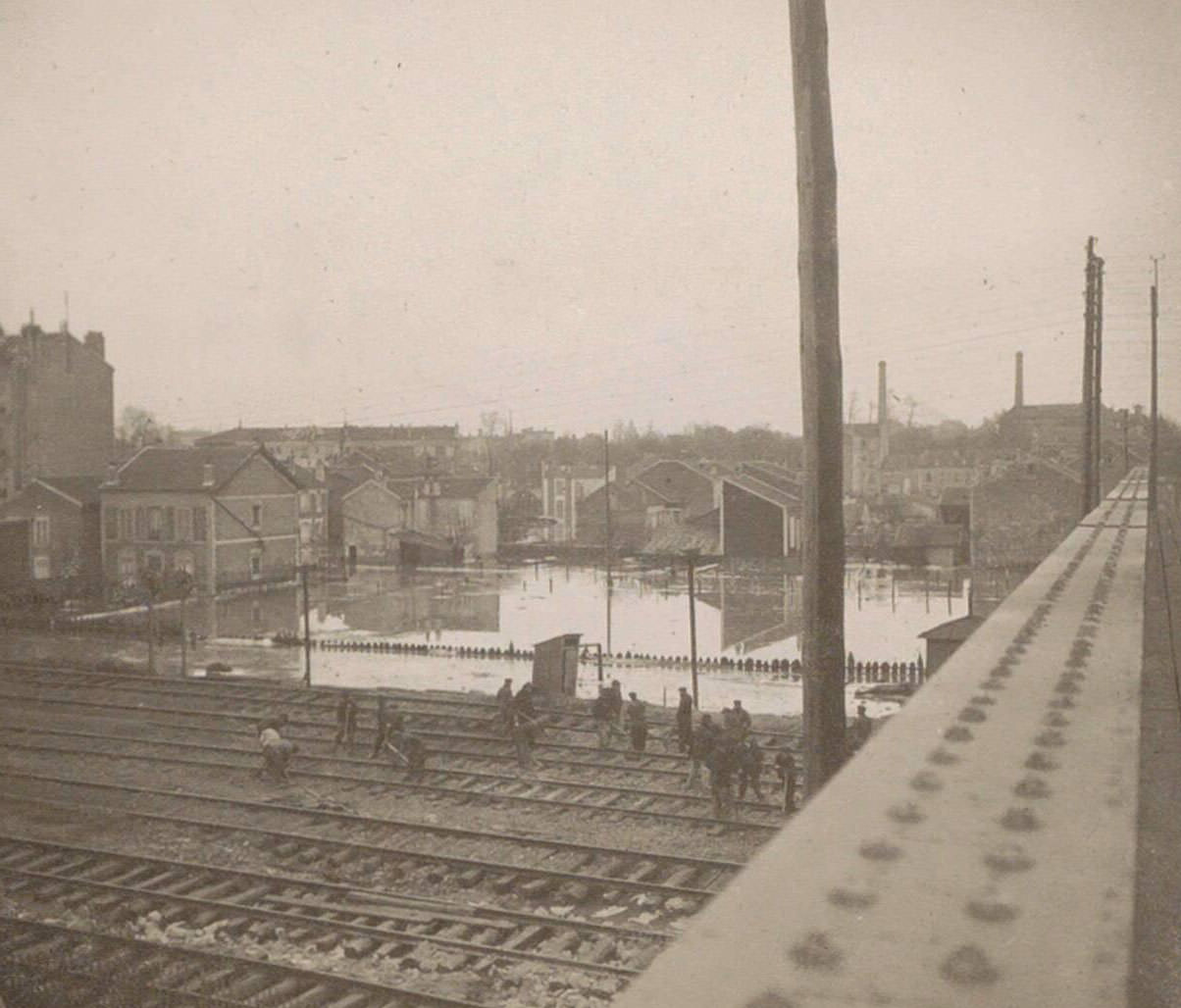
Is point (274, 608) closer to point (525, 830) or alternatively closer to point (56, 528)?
point (56, 528)

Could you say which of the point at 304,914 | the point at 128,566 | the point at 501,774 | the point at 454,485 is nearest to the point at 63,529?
the point at 128,566

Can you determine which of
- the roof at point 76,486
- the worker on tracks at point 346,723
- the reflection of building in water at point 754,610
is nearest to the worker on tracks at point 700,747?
the worker on tracks at point 346,723

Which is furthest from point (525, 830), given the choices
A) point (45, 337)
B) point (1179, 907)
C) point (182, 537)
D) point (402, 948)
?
point (45, 337)

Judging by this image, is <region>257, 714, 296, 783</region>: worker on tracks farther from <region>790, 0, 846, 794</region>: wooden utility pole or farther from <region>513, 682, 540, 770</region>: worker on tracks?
<region>790, 0, 846, 794</region>: wooden utility pole

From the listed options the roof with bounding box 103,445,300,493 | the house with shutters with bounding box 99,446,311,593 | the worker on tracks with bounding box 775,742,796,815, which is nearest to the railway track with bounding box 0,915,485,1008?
the worker on tracks with bounding box 775,742,796,815

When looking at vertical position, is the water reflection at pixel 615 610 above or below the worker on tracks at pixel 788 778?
below

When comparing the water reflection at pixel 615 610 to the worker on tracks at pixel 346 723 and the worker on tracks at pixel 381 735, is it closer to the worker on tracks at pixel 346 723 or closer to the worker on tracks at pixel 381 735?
the worker on tracks at pixel 346 723
